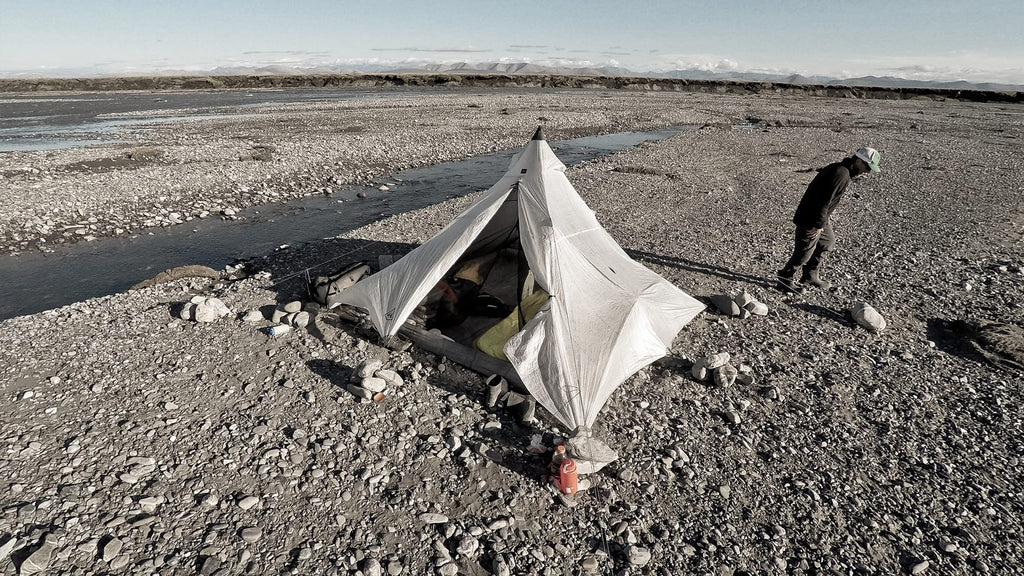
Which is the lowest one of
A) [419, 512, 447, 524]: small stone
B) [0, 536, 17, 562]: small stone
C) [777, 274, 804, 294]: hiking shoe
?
[419, 512, 447, 524]: small stone

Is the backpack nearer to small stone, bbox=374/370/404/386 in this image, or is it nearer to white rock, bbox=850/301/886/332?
small stone, bbox=374/370/404/386

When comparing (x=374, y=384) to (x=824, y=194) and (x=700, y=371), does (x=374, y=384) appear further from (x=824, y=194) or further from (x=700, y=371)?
(x=824, y=194)

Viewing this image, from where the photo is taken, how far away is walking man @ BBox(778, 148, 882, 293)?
8391mm

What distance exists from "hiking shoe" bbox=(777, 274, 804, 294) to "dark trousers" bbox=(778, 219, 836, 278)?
19cm

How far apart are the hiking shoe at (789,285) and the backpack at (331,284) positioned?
8418 mm

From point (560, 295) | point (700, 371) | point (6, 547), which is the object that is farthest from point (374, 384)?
point (700, 371)

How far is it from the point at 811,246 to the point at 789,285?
0.89 m

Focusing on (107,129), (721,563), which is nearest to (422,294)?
Answer: (721,563)

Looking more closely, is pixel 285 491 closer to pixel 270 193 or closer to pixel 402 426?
pixel 402 426

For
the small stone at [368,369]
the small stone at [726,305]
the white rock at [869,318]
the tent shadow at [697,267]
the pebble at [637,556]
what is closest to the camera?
the pebble at [637,556]

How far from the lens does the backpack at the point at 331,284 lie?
839 centimetres

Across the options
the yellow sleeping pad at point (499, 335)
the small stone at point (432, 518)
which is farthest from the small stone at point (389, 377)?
the small stone at point (432, 518)

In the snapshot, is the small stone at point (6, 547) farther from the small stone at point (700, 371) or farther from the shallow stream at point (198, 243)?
the small stone at point (700, 371)

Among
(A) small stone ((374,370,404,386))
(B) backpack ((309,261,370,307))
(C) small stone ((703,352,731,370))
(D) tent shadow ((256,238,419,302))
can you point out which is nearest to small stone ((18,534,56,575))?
(A) small stone ((374,370,404,386))
